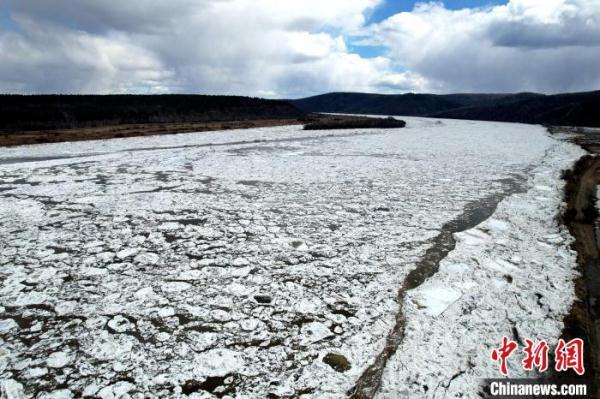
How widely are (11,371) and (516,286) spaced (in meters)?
5.36

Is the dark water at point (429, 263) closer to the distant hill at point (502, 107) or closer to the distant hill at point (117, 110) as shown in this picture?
the distant hill at point (117, 110)

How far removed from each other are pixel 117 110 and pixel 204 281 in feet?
196

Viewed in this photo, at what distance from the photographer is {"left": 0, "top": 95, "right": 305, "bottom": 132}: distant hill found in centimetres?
4244

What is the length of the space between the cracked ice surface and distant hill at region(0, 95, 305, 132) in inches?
1614

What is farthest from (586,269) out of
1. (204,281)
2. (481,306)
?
(204,281)

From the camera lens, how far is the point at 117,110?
180ft

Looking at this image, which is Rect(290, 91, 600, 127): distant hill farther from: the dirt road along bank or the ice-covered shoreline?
the ice-covered shoreline

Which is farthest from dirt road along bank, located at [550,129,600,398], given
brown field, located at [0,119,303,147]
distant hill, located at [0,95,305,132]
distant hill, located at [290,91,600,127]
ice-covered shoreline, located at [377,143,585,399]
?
distant hill, located at [290,91,600,127]

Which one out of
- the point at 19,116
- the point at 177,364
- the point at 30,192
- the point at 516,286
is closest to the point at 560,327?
the point at 516,286

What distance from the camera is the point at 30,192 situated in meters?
8.93

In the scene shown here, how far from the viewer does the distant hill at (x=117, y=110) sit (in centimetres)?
4244

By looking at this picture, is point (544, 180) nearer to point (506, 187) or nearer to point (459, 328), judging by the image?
point (506, 187)

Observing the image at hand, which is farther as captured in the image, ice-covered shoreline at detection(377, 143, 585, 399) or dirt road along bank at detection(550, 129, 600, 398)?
dirt road along bank at detection(550, 129, 600, 398)

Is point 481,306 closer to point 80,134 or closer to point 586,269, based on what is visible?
point 586,269
